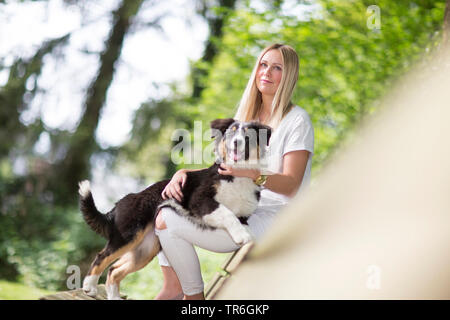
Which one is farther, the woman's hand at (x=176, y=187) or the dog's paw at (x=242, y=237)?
the woman's hand at (x=176, y=187)

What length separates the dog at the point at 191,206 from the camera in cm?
251

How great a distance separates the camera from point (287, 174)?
2.64 metres

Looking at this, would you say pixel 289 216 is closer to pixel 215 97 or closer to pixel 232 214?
pixel 232 214

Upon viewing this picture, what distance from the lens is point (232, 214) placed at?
8.04 ft

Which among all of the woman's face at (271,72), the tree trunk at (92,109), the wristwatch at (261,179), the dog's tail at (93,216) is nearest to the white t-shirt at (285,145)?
the wristwatch at (261,179)

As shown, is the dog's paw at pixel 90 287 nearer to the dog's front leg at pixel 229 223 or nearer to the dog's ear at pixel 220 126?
the dog's front leg at pixel 229 223

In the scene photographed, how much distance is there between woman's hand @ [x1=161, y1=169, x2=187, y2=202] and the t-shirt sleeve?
0.70m

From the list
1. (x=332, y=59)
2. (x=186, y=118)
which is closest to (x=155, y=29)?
(x=186, y=118)

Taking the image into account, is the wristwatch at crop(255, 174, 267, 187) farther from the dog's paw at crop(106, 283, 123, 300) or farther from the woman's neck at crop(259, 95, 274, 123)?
the dog's paw at crop(106, 283, 123, 300)

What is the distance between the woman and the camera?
256 cm

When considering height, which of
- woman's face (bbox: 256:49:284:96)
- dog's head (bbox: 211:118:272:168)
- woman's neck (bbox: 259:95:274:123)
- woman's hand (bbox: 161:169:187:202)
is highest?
woman's face (bbox: 256:49:284:96)

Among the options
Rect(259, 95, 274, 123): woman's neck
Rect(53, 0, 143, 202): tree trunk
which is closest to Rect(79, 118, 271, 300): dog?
Rect(259, 95, 274, 123): woman's neck

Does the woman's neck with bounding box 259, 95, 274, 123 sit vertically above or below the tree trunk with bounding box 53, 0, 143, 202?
below
